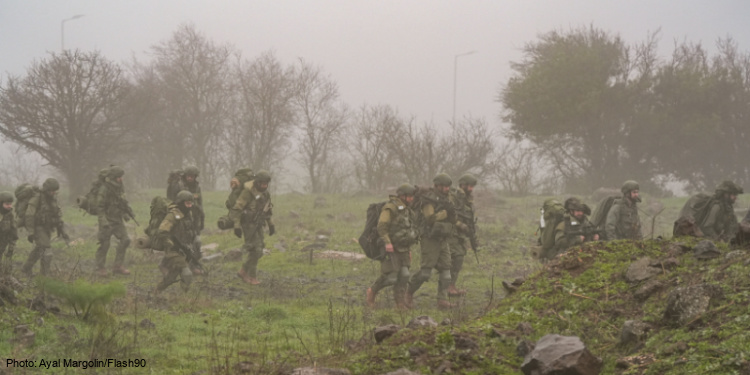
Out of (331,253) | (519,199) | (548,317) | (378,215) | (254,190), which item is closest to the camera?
(548,317)

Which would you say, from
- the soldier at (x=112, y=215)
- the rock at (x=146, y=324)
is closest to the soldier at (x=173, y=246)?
the rock at (x=146, y=324)

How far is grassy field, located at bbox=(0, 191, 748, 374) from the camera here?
673 centimetres

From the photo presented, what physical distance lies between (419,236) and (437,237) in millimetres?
282

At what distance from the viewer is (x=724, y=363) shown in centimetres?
480

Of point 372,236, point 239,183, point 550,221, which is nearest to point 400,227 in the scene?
point 372,236

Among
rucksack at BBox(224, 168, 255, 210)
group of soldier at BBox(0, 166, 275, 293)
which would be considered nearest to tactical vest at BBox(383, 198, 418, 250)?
group of soldier at BBox(0, 166, 275, 293)

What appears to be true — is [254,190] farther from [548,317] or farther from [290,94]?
[290,94]

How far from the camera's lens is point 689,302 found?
5.77m

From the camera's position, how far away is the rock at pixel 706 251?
22.5ft

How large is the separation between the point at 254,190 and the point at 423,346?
723 cm

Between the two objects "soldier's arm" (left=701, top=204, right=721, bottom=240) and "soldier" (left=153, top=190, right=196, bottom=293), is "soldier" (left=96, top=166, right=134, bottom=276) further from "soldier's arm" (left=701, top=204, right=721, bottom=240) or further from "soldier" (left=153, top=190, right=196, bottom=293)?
"soldier's arm" (left=701, top=204, right=721, bottom=240)

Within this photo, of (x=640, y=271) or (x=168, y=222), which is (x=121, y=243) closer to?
(x=168, y=222)

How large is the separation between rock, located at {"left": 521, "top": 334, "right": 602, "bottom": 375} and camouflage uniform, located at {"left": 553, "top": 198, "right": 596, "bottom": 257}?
16.7 feet

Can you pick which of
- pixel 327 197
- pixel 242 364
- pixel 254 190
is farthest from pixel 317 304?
pixel 327 197
